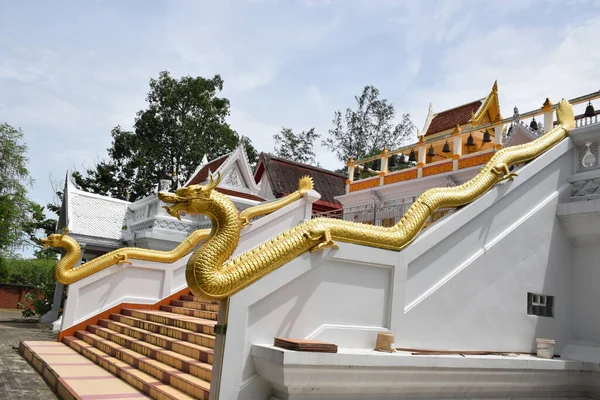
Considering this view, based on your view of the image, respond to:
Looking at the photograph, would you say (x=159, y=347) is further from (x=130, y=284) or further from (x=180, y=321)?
(x=130, y=284)

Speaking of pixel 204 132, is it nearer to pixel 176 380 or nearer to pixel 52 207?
pixel 52 207

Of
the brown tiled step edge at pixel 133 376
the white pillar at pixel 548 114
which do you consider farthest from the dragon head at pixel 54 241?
the white pillar at pixel 548 114

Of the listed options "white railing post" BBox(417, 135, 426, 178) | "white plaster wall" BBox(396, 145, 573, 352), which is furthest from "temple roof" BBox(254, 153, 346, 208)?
"white plaster wall" BBox(396, 145, 573, 352)

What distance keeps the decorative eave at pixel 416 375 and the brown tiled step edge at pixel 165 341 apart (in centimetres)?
149

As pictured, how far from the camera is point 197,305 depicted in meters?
7.98

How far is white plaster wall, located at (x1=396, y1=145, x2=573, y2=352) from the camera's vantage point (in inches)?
194

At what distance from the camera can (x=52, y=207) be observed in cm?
2325

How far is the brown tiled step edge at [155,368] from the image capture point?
449 centimetres

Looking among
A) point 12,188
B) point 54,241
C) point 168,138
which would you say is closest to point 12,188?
point 12,188

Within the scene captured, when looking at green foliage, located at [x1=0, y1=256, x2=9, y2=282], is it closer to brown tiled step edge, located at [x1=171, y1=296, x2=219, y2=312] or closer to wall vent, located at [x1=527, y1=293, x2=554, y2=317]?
brown tiled step edge, located at [x1=171, y1=296, x2=219, y2=312]

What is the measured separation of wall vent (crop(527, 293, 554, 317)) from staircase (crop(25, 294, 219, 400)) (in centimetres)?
363

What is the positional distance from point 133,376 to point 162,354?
401 mm

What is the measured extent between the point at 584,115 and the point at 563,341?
2997 millimetres

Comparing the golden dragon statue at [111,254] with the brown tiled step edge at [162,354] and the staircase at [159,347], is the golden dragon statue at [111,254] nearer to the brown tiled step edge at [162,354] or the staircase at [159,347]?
the staircase at [159,347]
